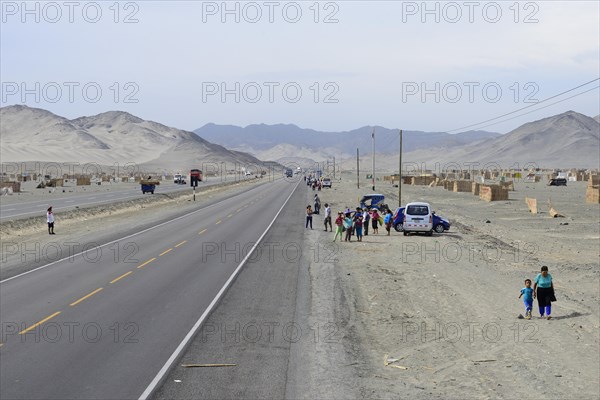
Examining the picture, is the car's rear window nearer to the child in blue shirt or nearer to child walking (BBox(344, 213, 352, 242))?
child walking (BBox(344, 213, 352, 242))

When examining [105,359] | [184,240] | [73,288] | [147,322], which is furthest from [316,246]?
[105,359]

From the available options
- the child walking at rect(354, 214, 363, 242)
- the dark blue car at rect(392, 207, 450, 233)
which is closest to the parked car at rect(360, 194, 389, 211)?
the dark blue car at rect(392, 207, 450, 233)

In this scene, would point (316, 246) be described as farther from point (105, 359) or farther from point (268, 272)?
point (105, 359)

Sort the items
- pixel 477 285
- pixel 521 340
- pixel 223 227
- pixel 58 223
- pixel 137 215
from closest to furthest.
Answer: pixel 521 340 → pixel 477 285 → pixel 223 227 → pixel 58 223 → pixel 137 215

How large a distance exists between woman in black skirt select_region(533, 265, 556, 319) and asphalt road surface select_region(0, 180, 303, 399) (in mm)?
9246

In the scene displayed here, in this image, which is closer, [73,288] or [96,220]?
[73,288]

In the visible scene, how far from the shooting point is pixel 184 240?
3769 cm

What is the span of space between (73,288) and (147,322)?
594 centimetres

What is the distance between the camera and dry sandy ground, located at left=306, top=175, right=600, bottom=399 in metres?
13.6

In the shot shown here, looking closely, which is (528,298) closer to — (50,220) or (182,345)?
(182,345)

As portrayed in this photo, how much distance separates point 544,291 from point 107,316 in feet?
39.1

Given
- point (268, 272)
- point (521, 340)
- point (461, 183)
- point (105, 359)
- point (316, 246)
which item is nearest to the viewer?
point (105, 359)

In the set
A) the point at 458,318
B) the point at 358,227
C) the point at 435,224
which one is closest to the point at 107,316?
the point at 458,318

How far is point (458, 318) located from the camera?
19.3 metres
